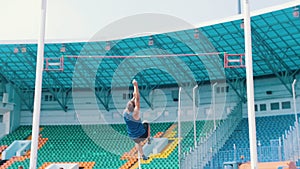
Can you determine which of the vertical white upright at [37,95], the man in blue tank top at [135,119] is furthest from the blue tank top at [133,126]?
the vertical white upright at [37,95]

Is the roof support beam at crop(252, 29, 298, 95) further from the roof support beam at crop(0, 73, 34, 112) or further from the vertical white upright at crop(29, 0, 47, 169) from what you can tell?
the roof support beam at crop(0, 73, 34, 112)

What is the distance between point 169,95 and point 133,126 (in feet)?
87.5

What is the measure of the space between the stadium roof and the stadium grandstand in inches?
2.9

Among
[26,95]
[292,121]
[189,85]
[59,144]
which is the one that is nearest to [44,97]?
[26,95]

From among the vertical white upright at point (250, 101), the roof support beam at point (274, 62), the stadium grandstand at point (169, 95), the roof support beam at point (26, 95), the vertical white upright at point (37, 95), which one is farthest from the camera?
the roof support beam at point (26, 95)

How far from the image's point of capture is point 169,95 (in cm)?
3422

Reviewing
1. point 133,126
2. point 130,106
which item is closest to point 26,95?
point 133,126

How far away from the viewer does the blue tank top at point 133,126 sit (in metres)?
7.55

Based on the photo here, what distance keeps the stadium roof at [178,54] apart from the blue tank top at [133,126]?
1432cm

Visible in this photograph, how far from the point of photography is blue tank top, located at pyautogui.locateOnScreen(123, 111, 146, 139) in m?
7.55

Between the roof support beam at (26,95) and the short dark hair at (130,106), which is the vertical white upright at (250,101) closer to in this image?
the short dark hair at (130,106)

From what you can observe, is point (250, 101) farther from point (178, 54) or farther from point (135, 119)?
point (178, 54)

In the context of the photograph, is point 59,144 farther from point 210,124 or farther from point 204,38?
point 204,38

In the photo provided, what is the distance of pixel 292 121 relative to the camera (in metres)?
27.8
